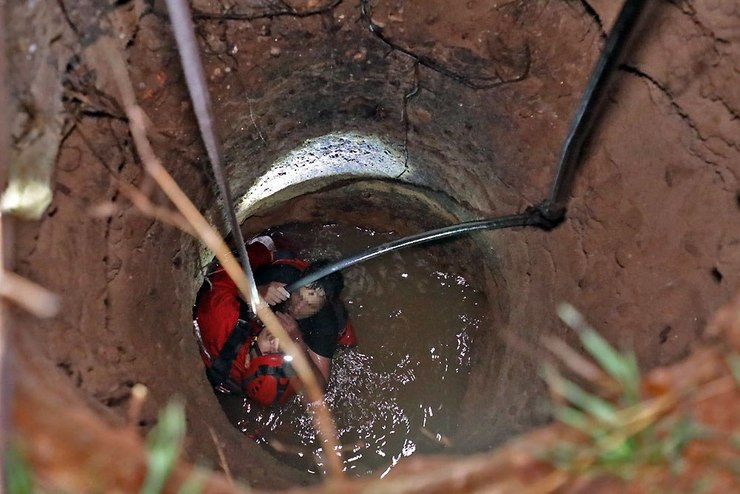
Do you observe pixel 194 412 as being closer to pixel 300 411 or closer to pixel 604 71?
pixel 300 411

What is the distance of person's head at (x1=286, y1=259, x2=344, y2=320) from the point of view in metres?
3.02

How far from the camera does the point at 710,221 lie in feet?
5.78

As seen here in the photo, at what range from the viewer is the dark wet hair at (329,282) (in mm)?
3092

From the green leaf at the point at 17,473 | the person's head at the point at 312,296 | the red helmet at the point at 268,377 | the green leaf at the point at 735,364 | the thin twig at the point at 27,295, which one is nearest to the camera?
the green leaf at the point at 17,473

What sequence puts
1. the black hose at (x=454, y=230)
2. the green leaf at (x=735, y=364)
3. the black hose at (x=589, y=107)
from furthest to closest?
the black hose at (x=454, y=230) < the black hose at (x=589, y=107) < the green leaf at (x=735, y=364)

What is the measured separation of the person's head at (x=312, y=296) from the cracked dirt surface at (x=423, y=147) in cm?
60

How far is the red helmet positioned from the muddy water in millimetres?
192

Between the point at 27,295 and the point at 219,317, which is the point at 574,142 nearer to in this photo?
the point at 27,295

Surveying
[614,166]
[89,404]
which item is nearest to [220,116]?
[89,404]

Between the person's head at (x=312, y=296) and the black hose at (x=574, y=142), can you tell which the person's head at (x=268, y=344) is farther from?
the black hose at (x=574, y=142)

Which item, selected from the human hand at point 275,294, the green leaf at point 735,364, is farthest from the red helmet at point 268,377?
the green leaf at point 735,364

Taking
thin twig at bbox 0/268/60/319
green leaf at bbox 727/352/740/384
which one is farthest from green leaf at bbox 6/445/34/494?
green leaf at bbox 727/352/740/384

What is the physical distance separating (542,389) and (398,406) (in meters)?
1.08

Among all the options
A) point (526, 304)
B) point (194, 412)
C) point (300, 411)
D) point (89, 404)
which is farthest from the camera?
point (300, 411)
